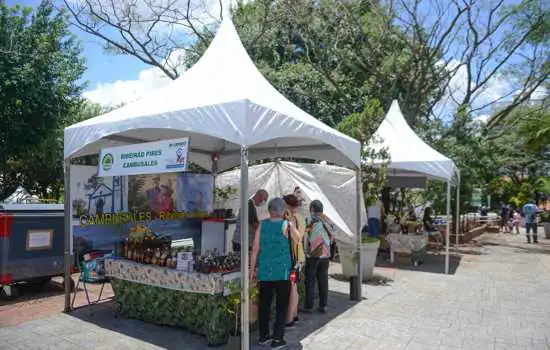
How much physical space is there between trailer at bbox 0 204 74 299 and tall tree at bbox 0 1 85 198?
3303 millimetres

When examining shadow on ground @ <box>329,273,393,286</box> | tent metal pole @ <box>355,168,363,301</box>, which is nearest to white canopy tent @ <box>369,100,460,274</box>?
shadow on ground @ <box>329,273,393,286</box>

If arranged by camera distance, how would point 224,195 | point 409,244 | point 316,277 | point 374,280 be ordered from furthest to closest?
1. point 409,244
2. point 224,195
3. point 374,280
4. point 316,277

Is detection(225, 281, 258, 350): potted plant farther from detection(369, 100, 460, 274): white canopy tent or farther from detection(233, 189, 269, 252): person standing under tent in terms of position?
detection(369, 100, 460, 274): white canopy tent

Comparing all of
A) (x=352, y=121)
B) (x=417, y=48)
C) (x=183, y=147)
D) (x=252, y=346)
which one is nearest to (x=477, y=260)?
(x=352, y=121)

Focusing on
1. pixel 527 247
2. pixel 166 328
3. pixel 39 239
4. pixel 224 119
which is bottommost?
pixel 527 247

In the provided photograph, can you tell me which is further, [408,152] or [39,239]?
[408,152]

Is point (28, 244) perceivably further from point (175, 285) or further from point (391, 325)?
point (391, 325)

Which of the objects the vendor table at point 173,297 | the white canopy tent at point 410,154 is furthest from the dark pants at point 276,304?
the white canopy tent at point 410,154

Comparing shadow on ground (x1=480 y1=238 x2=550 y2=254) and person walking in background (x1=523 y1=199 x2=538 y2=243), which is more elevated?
person walking in background (x1=523 y1=199 x2=538 y2=243)

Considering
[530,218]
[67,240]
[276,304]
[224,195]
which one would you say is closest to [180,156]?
[276,304]

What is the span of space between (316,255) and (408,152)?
538cm

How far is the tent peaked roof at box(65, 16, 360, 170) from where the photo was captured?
4.58 m

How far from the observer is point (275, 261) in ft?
15.4

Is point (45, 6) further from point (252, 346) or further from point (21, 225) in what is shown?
point (252, 346)
